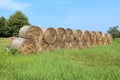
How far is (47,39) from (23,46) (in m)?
2.61

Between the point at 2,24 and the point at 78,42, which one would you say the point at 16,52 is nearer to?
the point at 78,42

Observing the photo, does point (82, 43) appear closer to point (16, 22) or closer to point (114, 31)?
point (114, 31)

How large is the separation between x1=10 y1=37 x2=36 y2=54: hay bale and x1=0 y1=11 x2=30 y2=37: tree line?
4610cm

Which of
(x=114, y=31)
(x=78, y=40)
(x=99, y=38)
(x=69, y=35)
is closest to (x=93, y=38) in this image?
(x=99, y=38)

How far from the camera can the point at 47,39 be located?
18156mm

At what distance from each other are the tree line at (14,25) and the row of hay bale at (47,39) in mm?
37204

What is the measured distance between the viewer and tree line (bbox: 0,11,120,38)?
204 feet

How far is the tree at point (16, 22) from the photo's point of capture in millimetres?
62594

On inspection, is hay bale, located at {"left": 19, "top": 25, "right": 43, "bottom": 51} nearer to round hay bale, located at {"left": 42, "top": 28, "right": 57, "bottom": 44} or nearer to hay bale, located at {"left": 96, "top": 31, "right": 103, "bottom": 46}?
round hay bale, located at {"left": 42, "top": 28, "right": 57, "bottom": 44}

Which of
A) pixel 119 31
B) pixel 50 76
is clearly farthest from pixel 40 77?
pixel 119 31

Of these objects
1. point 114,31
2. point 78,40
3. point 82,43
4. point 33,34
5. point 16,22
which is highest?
point 16,22

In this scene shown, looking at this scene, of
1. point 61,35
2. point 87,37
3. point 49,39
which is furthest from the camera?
point 87,37

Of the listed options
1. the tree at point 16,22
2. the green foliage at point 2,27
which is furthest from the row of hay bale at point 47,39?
the green foliage at point 2,27

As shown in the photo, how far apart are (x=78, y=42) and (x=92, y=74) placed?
14.4 m
